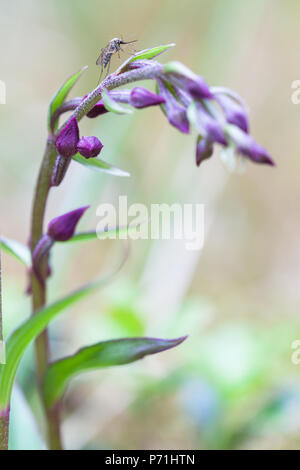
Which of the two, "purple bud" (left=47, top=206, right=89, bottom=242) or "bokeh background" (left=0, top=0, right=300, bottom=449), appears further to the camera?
"bokeh background" (left=0, top=0, right=300, bottom=449)

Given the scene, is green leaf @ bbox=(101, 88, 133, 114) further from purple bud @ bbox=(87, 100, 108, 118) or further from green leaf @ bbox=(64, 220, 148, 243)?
green leaf @ bbox=(64, 220, 148, 243)

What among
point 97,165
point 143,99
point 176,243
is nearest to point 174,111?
point 143,99

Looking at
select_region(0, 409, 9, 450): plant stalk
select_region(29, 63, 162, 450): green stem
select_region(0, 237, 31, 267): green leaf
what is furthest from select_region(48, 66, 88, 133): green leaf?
select_region(0, 409, 9, 450): plant stalk

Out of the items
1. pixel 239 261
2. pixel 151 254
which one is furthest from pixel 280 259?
pixel 151 254

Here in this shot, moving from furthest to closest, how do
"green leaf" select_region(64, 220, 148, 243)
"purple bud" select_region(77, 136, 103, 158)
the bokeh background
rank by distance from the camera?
the bokeh background
"green leaf" select_region(64, 220, 148, 243)
"purple bud" select_region(77, 136, 103, 158)

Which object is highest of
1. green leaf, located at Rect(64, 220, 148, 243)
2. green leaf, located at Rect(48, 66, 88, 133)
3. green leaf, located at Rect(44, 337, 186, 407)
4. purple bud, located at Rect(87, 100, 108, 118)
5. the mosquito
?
the mosquito
